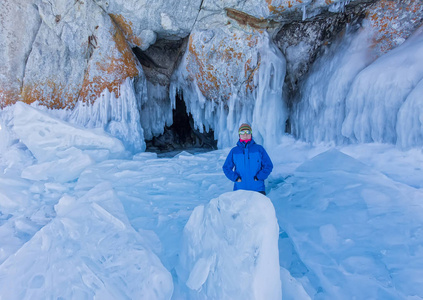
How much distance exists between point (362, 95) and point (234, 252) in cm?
346

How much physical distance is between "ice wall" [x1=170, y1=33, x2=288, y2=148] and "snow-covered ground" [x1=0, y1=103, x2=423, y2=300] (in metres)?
2.07

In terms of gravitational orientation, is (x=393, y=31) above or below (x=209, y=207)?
above

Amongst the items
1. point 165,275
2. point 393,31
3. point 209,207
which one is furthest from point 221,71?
point 165,275

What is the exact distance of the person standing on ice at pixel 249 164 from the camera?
2736 mm

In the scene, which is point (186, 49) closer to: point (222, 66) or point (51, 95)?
point (222, 66)

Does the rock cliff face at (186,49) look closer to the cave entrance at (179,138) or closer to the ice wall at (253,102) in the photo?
the ice wall at (253,102)

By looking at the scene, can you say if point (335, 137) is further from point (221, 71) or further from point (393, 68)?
point (221, 71)

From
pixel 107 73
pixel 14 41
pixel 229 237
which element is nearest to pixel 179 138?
pixel 107 73

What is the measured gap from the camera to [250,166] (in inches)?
108

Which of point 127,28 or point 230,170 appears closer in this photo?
point 230,170

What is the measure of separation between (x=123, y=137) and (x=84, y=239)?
4.72 m

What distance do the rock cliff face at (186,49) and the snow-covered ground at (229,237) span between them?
9.09 ft

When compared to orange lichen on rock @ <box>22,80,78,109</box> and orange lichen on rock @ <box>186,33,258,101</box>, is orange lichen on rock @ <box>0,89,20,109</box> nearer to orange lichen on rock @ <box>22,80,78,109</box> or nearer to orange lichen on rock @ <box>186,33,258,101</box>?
orange lichen on rock @ <box>22,80,78,109</box>

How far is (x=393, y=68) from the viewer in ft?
11.5
